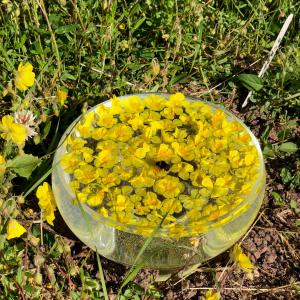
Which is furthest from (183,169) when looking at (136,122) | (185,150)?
(136,122)

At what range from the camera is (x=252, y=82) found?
1966mm

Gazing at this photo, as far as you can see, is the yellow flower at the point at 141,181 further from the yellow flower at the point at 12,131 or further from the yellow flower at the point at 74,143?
the yellow flower at the point at 12,131

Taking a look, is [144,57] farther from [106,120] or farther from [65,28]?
[106,120]

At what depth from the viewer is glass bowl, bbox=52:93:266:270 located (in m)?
1.36

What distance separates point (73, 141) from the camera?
1532 mm

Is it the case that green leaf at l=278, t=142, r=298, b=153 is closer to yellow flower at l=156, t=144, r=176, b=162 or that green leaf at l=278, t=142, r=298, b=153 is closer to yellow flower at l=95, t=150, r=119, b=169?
yellow flower at l=156, t=144, r=176, b=162

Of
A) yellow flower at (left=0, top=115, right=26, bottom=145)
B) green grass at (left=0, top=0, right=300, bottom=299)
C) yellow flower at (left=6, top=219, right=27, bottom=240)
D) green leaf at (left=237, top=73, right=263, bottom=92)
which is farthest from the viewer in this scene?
green leaf at (left=237, top=73, right=263, bottom=92)

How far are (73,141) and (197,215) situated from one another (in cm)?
38

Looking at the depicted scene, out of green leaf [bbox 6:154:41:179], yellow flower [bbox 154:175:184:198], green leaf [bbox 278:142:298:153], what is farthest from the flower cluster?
green leaf [bbox 278:142:298:153]

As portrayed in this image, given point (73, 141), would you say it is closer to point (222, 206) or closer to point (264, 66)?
point (222, 206)

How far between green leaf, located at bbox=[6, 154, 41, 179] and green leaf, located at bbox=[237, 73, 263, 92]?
2.53ft

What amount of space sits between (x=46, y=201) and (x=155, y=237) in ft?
1.08

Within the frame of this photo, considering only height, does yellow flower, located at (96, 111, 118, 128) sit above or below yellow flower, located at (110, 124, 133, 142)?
above

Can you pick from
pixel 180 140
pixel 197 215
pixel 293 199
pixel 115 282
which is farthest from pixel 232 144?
pixel 115 282
